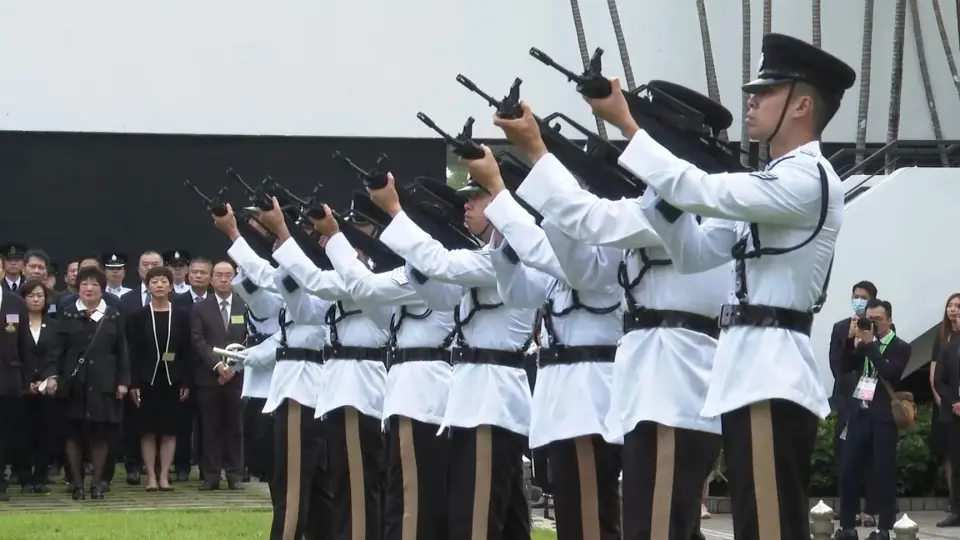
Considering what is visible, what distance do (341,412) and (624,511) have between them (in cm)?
324

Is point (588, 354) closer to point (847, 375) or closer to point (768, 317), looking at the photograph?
point (768, 317)

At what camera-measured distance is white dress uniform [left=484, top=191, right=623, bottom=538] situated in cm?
650

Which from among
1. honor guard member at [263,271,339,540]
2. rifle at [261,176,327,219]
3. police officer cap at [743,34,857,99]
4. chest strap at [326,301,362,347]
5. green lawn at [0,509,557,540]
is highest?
rifle at [261,176,327,219]

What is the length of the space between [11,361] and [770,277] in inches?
405

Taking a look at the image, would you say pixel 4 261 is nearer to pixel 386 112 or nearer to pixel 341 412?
pixel 386 112

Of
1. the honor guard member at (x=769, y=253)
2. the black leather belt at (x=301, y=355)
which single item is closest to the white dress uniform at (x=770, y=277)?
the honor guard member at (x=769, y=253)

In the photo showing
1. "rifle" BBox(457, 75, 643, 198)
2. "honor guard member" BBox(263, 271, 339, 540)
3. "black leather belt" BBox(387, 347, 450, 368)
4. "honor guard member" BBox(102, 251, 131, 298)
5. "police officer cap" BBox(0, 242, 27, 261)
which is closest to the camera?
"rifle" BBox(457, 75, 643, 198)

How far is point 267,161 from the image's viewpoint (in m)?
19.3

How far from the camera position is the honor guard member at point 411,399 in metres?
7.65

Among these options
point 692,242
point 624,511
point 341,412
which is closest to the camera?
point 692,242

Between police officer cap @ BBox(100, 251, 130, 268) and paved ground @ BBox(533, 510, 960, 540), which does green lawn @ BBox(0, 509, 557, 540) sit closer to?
paved ground @ BBox(533, 510, 960, 540)

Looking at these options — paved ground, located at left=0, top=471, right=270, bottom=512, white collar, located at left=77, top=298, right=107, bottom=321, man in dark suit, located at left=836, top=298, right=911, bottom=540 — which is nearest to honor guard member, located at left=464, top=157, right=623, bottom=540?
man in dark suit, located at left=836, top=298, right=911, bottom=540

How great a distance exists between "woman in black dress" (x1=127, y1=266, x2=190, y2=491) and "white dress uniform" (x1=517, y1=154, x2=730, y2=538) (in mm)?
9863

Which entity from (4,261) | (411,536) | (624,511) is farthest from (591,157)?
(4,261)
